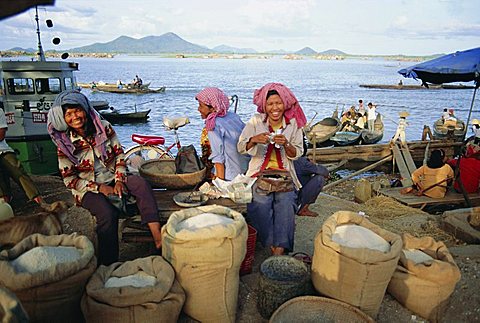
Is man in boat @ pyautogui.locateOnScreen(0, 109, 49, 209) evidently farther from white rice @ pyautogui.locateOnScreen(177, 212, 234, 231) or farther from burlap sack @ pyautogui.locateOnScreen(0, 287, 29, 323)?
burlap sack @ pyautogui.locateOnScreen(0, 287, 29, 323)

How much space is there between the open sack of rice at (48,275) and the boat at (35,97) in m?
5.83

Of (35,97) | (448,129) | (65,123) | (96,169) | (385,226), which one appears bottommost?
(448,129)

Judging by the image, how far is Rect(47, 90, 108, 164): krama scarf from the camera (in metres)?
3.13

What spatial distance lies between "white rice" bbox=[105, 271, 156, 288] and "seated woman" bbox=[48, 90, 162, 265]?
0.63 m

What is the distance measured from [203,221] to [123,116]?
2121cm

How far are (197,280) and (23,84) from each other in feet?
28.2

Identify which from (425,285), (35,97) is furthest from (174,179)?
(35,97)

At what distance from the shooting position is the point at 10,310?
5.27 ft

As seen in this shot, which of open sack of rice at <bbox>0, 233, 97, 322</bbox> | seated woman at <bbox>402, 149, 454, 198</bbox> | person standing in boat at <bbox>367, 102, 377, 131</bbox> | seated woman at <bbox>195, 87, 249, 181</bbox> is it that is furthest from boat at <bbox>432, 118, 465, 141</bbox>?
open sack of rice at <bbox>0, 233, 97, 322</bbox>

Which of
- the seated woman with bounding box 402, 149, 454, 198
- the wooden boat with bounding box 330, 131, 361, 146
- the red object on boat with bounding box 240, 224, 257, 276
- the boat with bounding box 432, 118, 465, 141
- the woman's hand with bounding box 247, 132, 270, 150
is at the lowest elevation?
the wooden boat with bounding box 330, 131, 361, 146

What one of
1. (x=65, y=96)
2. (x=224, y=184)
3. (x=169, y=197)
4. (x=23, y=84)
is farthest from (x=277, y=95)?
(x=23, y=84)

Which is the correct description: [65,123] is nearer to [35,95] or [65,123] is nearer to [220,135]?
[220,135]

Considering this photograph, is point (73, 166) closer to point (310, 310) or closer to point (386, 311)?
point (310, 310)

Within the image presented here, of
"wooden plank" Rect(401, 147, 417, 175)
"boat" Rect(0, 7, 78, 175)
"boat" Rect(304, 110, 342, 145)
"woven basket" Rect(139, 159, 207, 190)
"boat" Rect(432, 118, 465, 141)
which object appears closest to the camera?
"woven basket" Rect(139, 159, 207, 190)
